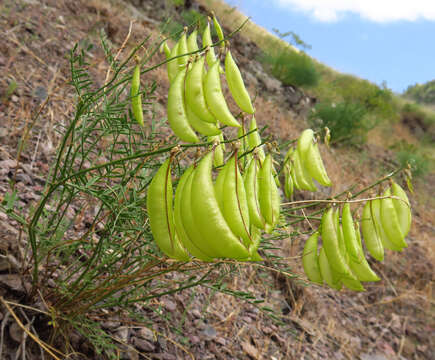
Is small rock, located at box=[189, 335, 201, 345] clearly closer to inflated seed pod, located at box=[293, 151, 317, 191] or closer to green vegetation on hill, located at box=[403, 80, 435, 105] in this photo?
inflated seed pod, located at box=[293, 151, 317, 191]

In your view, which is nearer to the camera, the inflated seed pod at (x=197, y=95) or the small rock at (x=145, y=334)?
the inflated seed pod at (x=197, y=95)

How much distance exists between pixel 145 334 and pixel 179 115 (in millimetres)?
962

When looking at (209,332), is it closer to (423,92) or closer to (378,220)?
(378,220)

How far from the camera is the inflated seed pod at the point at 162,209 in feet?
1.78

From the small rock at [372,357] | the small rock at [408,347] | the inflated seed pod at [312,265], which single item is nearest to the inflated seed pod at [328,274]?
the inflated seed pod at [312,265]

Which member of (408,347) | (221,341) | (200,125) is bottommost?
(408,347)

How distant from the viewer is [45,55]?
270 centimetres

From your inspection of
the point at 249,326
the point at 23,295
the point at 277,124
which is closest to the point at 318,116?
the point at 277,124

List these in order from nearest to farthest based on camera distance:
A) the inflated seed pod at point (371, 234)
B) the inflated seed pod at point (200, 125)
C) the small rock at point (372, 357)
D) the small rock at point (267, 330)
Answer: the inflated seed pod at point (200, 125) → the inflated seed pod at point (371, 234) → the small rock at point (267, 330) → the small rock at point (372, 357)

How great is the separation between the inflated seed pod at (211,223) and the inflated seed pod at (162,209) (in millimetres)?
68

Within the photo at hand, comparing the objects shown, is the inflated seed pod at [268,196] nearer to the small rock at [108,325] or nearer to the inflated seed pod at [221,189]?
the inflated seed pod at [221,189]

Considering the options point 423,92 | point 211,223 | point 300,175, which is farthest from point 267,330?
point 423,92

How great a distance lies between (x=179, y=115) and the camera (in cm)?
57

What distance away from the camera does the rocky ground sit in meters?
1.01
